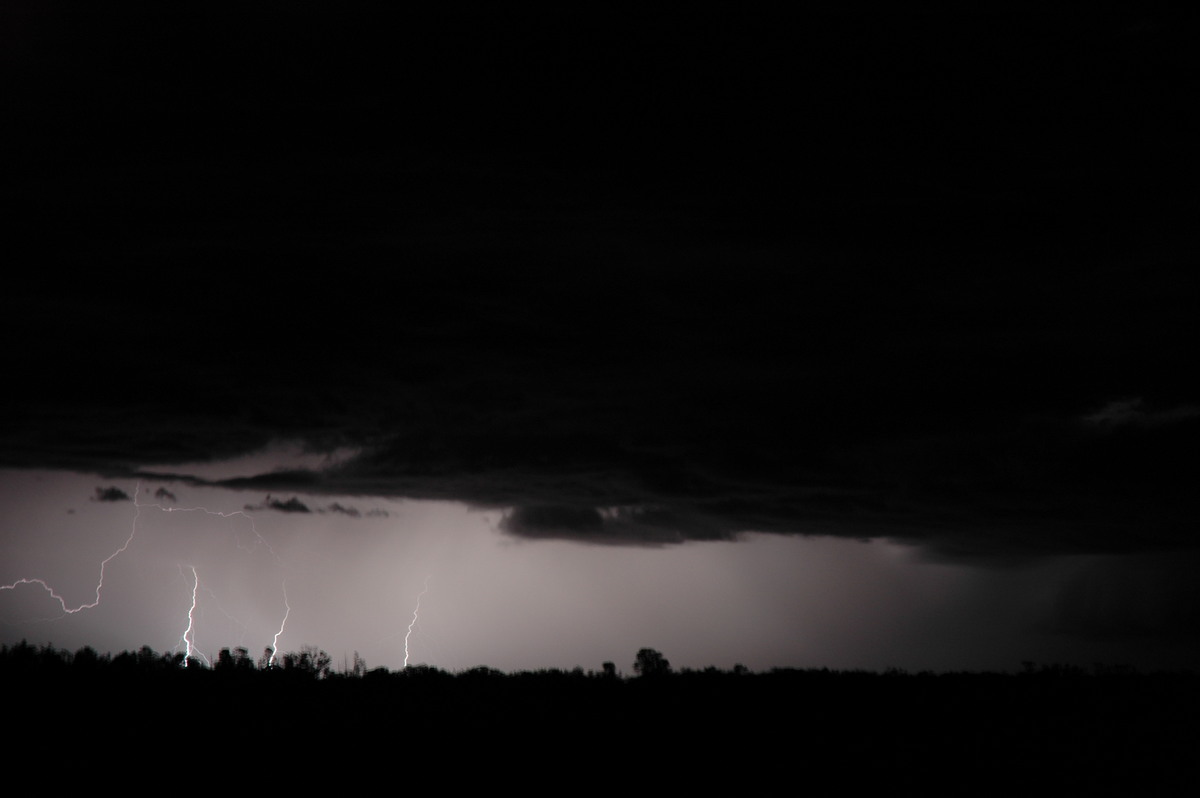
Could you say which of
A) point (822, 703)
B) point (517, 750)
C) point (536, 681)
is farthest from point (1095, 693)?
point (517, 750)

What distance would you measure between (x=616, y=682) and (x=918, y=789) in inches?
832

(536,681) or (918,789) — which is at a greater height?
(536,681)

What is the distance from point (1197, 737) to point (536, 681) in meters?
25.6

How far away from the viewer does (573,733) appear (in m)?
33.9

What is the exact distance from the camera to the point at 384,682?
1881 inches

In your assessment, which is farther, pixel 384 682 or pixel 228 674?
pixel 384 682

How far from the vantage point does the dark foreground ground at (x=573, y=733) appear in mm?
27875

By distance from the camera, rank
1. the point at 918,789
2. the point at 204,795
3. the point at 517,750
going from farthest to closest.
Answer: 1. the point at 517,750
2. the point at 918,789
3. the point at 204,795

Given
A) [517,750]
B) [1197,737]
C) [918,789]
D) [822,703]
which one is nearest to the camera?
[918,789]

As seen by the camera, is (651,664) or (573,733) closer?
(573,733)

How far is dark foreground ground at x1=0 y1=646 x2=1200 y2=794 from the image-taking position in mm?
27875

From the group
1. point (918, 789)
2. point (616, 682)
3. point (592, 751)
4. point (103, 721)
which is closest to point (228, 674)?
point (103, 721)

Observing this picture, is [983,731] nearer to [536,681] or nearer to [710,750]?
[710,750]

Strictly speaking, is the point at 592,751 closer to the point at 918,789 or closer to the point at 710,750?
the point at 710,750
